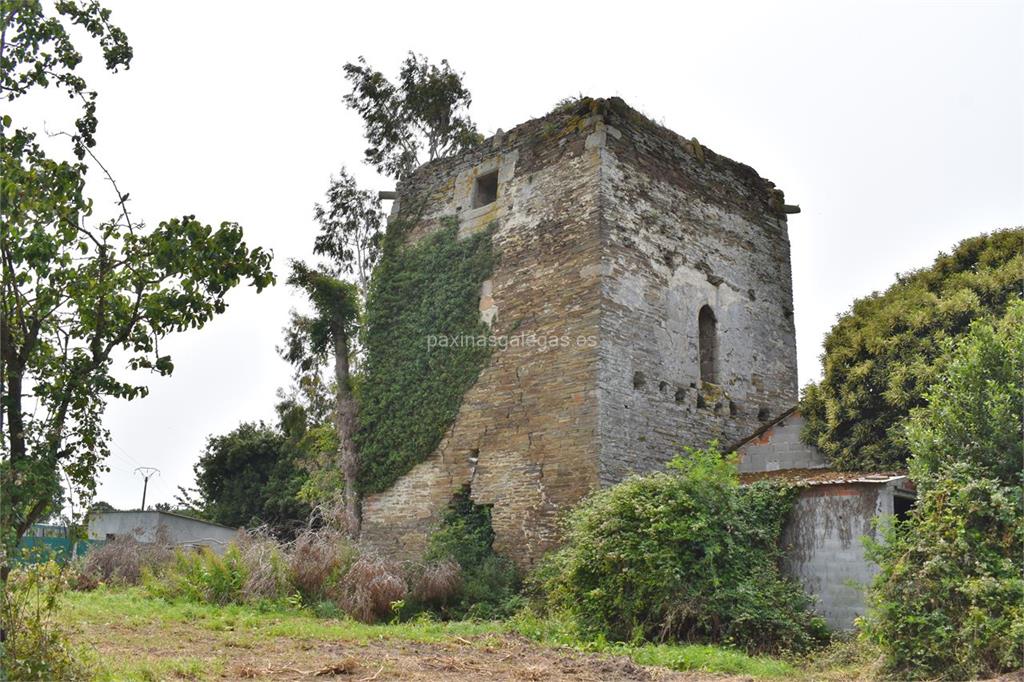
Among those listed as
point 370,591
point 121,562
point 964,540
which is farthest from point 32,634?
point 121,562

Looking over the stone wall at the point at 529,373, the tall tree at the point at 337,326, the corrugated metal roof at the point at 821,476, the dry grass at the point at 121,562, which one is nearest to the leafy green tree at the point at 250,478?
the dry grass at the point at 121,562

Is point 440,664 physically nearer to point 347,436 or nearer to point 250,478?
point 347,436

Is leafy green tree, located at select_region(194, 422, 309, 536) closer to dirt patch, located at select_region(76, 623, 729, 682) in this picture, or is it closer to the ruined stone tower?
the ruined stone tower

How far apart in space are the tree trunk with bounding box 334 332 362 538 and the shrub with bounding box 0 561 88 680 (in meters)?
10.3

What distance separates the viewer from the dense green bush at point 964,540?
771cm

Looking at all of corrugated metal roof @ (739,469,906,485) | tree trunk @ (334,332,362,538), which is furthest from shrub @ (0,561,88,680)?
tree trunk @ (334,332,362,538)

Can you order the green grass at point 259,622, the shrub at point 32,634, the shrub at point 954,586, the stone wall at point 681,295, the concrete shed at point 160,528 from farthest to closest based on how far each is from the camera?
the concrete shed at point 160,528 < the stone wall at point 681,295 < the green grass at point 259,622 < the shrub at point 954,586 < the shrub at point 32,634

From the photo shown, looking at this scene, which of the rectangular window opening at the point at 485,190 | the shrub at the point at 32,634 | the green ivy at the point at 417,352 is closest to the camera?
the shrub at the point at 32,634

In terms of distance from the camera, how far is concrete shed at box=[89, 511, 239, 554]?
22922 millimetres

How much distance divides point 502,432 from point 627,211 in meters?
4.20

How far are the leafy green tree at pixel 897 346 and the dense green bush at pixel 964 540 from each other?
9.57 ft

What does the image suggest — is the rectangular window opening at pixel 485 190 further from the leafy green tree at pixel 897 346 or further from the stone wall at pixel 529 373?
the leafy green tree at pixel 897 346

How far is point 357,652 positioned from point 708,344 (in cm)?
895

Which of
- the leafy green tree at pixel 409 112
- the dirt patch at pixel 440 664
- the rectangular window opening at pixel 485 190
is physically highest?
the leafy green tree at pixel 409 112
